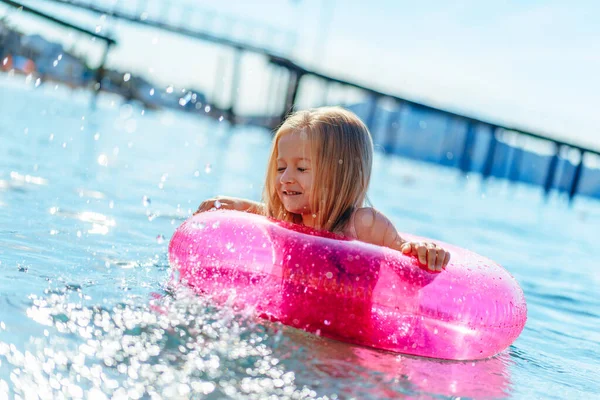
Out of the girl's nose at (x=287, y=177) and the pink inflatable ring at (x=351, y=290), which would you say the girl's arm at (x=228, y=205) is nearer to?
the girl's nose at (x=287, y=177)

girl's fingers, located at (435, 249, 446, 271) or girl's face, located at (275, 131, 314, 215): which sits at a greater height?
girl's face, located at (275, 131, 314, 215)

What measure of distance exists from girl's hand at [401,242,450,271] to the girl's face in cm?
58

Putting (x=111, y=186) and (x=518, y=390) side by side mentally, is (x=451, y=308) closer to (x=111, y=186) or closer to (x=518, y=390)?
(x=518, y=390)

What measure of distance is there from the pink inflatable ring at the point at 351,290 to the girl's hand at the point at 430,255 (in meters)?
0.03

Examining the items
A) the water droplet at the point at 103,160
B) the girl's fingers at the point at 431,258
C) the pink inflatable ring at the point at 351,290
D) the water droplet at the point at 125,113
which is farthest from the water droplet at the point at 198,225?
the water droplet at the point at 125,113

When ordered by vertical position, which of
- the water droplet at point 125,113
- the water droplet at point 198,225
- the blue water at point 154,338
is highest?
the water droplet at point 198,225

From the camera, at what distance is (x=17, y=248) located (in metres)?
3.25

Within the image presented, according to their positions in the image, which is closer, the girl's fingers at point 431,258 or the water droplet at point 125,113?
the girl's fingers at point 431,258

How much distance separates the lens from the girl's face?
3.25 m

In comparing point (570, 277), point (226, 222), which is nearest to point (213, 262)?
point (226, 222)

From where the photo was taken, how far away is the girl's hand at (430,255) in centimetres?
294

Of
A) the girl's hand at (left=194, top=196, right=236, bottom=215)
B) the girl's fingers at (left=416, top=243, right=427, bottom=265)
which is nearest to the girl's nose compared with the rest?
the girl's hand at (left=194, top=196, right=236, bottom=215)

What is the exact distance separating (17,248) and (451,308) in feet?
6.59

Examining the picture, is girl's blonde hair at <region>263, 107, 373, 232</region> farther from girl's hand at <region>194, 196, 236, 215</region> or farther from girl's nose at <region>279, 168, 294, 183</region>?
girl's hand at <region>194, 196, 236, 215</region>
